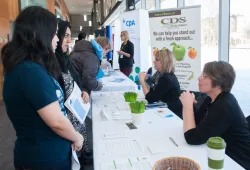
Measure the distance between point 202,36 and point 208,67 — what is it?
6.32ft

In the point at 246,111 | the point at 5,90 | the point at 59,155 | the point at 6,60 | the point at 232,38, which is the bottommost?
the point at 246,111

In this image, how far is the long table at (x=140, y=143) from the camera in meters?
1.19

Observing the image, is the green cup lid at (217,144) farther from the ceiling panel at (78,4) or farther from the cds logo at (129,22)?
the ceiling panel at (78,4)

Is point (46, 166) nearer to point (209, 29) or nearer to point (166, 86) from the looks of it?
point (166, 86)

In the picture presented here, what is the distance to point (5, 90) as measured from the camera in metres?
1.09

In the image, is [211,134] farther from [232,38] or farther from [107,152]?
[232,38]

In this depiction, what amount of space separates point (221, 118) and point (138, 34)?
431cm

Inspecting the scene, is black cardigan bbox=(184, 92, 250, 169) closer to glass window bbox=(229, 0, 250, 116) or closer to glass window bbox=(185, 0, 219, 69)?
glass window bbox=(229, 0, 250, 116)

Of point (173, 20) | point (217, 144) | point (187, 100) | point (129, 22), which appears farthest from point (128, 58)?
point (217, 144)

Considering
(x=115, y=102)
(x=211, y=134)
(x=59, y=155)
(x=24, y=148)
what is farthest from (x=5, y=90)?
(x=115, y=102)

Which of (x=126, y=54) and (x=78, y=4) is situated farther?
(x=78, y=4)

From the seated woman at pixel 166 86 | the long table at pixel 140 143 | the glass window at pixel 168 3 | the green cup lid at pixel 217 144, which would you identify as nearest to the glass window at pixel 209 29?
the seated woman at pixel 166 86

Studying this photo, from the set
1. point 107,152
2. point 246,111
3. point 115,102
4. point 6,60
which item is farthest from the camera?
point 246,111

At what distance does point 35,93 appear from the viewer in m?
1.01
